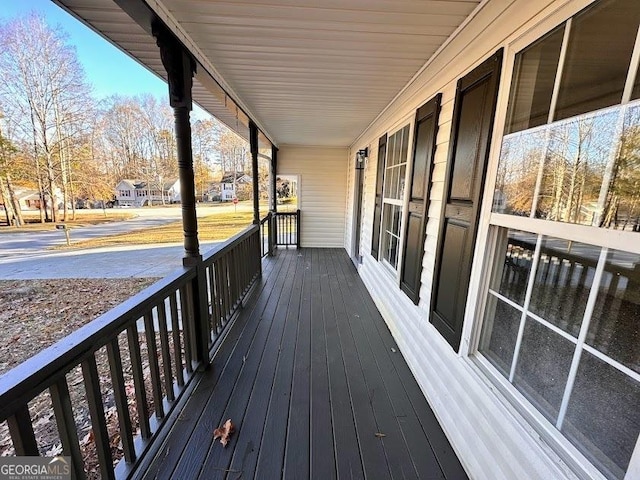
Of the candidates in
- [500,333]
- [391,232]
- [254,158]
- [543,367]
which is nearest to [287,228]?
[254,158]

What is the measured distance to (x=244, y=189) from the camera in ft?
53.2

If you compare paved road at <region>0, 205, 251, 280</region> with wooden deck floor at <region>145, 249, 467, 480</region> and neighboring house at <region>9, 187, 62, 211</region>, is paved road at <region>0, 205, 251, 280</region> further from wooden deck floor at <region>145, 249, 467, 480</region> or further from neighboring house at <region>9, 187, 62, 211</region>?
wooden deck floor at <region>145, 249, 467, 480</region>

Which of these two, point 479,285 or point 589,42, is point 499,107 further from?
point 479,285

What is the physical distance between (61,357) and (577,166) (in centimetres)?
190

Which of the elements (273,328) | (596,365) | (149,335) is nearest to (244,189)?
(273,328)

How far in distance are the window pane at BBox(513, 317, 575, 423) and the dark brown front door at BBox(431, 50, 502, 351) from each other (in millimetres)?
395

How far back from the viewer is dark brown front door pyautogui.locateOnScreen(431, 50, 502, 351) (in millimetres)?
1411

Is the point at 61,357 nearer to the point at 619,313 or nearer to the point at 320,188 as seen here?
the point at 619,313

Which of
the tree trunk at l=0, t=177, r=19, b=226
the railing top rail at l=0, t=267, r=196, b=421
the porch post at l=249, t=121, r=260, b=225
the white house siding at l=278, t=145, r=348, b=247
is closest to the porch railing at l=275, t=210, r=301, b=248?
the white house siding at l=278, t=145, r=348, b=247

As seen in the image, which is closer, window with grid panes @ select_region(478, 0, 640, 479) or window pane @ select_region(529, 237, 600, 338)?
window with grid panes @ select_region(478, 0, 640, 479)

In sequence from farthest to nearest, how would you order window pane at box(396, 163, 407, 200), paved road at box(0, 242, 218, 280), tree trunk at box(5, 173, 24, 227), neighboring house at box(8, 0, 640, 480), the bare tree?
1. paved road at box(0, 242, 218, 280)
2. tree trunk at box(5, 173, 24, 227)
3. the bare tree
4. window pane at box(396, 163, 407, 200)
5. neighboring house at box(8, 0, 640, 480)

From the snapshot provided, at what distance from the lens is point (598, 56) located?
88 centimetres

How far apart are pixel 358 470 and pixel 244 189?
53.1 feet

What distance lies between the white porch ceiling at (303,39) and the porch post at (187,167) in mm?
123
